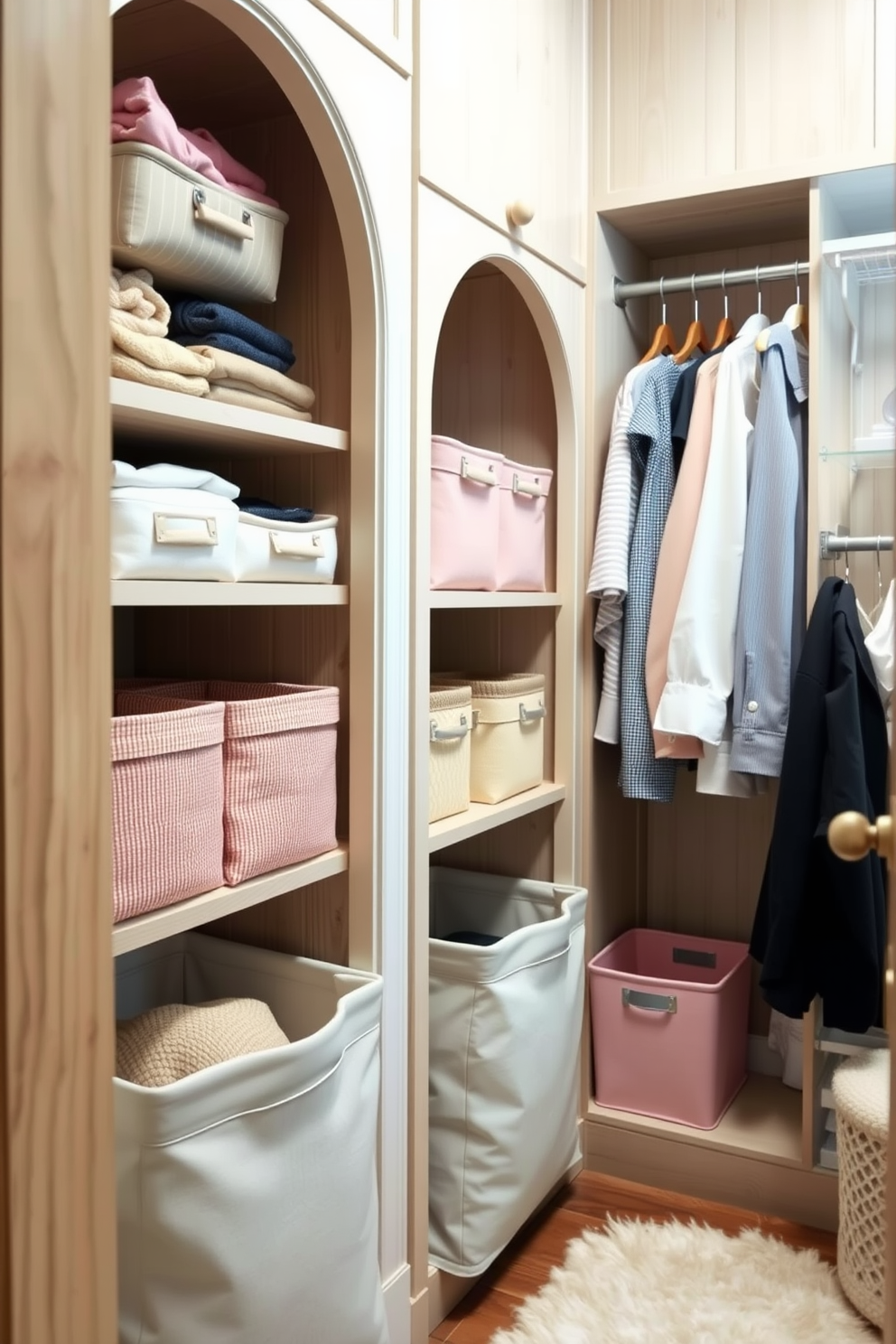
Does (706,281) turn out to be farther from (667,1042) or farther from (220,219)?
(667,1042)

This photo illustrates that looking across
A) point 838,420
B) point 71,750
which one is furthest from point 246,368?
point 838,420

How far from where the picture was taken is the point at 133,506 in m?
1.36

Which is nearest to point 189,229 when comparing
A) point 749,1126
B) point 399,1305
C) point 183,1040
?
point 183,1040

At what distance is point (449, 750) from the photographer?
2.03 meters

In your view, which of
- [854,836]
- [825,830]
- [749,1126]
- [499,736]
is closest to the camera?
[854,836]

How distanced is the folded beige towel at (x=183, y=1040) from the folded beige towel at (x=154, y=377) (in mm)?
837

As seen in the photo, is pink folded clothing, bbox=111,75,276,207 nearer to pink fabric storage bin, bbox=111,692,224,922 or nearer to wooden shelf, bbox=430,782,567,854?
pink fabric storage bin, bbox=111,692,224,922

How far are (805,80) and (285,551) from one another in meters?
1.48

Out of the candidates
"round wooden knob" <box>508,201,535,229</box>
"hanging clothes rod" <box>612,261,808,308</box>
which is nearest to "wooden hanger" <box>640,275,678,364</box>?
"hanging clothes rod" <box>612,261,808,308</box>

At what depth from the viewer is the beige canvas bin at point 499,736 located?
7.22 feet

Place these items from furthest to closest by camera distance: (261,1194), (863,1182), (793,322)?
(793,322) → (863,1182) → (261,1194)

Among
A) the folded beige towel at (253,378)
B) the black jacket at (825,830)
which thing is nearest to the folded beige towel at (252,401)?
the folded beige towel at (253,378)

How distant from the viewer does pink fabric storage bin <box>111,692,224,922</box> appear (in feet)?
4.41

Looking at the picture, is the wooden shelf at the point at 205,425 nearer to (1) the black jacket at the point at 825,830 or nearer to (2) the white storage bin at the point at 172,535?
(2) the white storage bin at the point at 172,535
